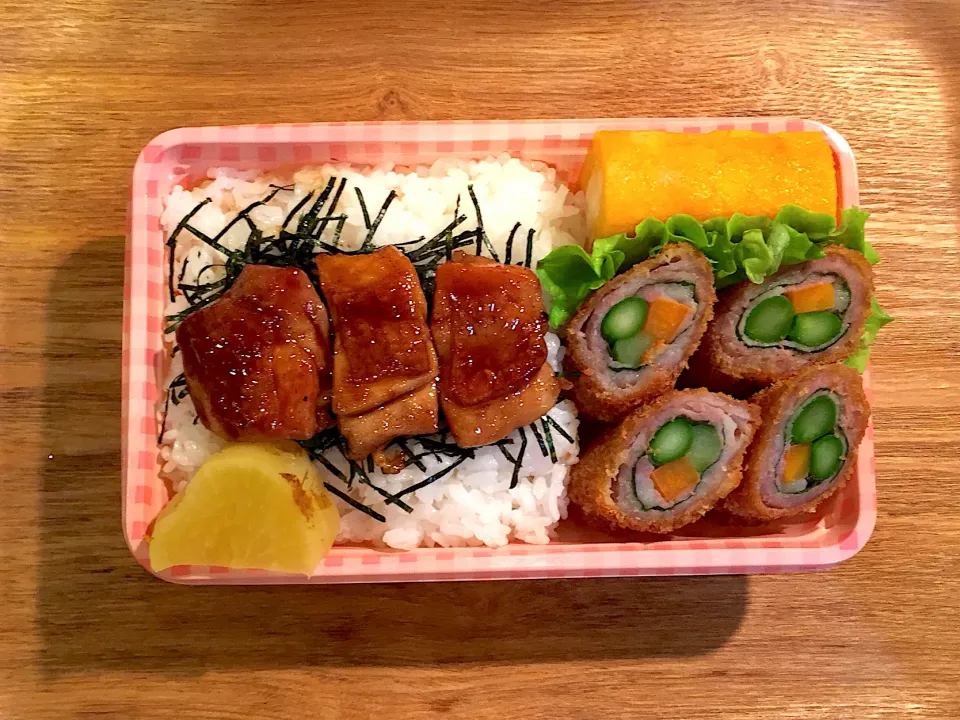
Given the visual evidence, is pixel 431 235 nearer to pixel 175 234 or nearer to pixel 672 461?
pixel 175 234

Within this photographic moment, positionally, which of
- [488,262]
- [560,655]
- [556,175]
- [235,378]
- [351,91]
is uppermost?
[351,91]

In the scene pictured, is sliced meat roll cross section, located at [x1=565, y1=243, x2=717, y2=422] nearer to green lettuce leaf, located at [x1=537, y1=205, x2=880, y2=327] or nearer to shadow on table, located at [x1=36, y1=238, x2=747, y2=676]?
green lettuce leaf, located at [x1=537, y1=205, x2=880, y2=327]

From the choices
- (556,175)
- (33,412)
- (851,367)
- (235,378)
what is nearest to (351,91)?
(556,175)

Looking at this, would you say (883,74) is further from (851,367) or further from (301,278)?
(301,278)

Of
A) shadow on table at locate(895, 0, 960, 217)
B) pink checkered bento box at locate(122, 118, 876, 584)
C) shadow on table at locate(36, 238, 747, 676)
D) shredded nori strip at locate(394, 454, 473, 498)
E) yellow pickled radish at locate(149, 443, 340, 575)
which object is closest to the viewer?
yellow pickled radish at locate(149, 443, 340, 575)

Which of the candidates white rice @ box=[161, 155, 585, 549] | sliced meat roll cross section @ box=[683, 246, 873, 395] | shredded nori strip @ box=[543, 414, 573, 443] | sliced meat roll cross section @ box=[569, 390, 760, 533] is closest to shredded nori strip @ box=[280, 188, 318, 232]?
white rice @ box=[161, 155, 585, 549]

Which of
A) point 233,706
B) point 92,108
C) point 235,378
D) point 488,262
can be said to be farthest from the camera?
point 92,108
